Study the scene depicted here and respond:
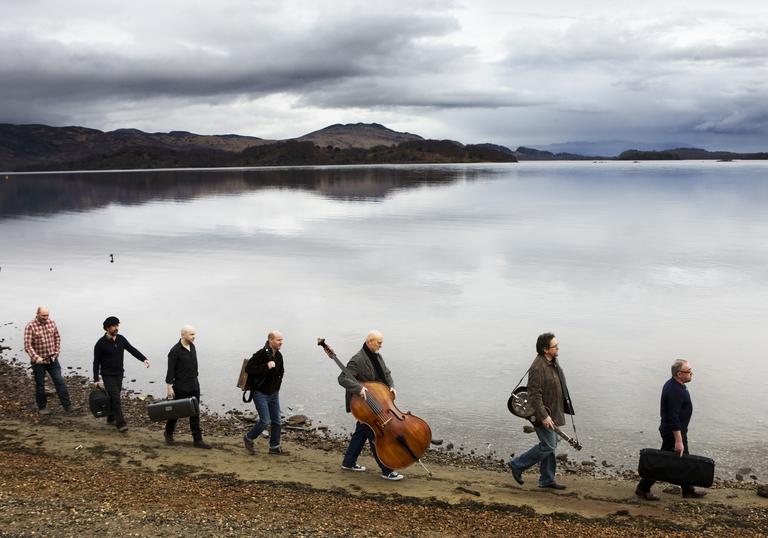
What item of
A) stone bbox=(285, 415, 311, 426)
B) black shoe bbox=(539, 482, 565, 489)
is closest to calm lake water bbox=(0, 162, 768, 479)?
stone bbox=(285, 415, 311, 426)

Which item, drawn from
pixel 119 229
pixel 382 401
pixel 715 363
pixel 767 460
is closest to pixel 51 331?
pixel 382 401

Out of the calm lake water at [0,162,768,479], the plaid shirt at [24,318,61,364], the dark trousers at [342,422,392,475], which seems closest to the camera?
the dark trousers at [342,422,392,475]

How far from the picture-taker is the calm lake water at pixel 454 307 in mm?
14688

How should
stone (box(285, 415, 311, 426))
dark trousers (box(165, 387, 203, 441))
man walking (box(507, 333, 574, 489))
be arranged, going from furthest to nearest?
1. stone (box(285, 415, 311, 426))
2. dark trousers (box(165, 387, 203, 441))
3. man walking (box(507, 333, 574, 489))

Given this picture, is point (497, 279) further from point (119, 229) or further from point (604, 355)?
point (119, 229)

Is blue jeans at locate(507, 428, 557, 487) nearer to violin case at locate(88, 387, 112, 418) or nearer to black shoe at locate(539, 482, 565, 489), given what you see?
black shoe at locate(539, 482, 565, 489)

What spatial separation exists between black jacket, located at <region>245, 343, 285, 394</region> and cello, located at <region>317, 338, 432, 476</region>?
1.29m

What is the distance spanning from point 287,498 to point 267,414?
2.10 metres

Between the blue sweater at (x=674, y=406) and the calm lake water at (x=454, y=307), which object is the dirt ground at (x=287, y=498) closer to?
the blue sweater at (x=674, y=406)

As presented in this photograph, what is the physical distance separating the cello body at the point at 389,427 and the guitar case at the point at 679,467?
308 centimetres

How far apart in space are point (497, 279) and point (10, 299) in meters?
19.4

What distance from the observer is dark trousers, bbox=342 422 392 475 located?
10352mm

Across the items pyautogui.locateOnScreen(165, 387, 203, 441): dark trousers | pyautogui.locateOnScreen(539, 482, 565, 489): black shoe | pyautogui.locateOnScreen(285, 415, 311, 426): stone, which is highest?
pyautogui.locateOnScreen(165, 387, 203, 441): dark trousers

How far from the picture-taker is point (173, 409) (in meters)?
11.5
